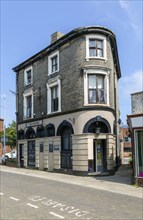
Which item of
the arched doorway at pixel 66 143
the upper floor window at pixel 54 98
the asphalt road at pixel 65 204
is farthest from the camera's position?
the upper floor window at pixel 54 98

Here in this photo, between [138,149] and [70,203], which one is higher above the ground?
[138,149]

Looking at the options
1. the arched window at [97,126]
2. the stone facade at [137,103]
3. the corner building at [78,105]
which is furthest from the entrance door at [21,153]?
the stone facade at [137,103]

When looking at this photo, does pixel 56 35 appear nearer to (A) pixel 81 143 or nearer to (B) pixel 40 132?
(B) pixel 40 132

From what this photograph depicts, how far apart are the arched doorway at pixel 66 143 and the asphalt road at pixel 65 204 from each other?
30.3ft

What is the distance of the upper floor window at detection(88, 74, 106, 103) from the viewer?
24.4 m

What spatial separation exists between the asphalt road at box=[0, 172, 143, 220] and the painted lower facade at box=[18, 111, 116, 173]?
24.5 ft

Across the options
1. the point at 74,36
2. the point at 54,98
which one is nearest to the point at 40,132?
the point at 54,98

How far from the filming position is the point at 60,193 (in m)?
14.9

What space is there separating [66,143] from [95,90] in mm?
5103

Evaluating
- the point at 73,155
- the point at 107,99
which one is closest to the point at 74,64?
the point at 107,99

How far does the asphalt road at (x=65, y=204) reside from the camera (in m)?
10.1

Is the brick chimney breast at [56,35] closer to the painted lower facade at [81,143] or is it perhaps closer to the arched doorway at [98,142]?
the painted lower facade at [81,143]

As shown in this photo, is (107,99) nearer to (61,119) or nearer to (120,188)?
(61,119)

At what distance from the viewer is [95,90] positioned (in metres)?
24.6
